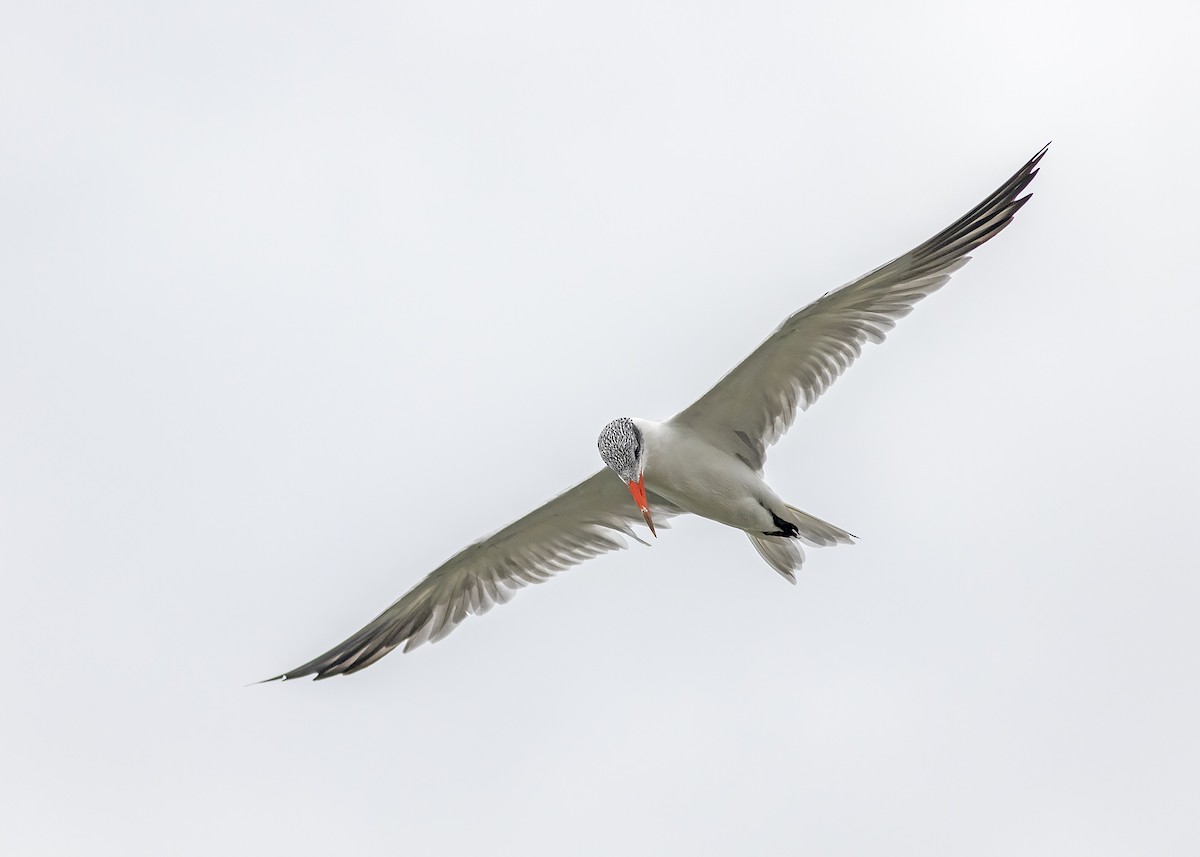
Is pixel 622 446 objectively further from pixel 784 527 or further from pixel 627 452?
pixel 784 527

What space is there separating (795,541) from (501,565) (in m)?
2.82

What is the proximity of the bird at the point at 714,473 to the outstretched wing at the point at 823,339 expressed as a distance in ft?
0.04

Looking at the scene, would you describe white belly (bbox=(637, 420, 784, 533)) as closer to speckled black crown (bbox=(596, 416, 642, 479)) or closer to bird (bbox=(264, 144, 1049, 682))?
bird (bbox=(264, 144, 1049, 682))

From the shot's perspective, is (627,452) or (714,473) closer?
(627,452)

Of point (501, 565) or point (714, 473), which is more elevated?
point (501, 565)

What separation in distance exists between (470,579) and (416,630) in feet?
2.26

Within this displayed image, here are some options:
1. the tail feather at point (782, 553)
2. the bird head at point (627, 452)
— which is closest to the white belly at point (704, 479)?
the bird head at point (627, 452)

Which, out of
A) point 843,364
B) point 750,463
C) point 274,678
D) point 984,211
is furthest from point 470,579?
point 984,211

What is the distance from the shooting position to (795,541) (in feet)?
42.5

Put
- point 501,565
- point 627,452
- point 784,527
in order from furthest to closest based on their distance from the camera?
1. point 501,565
2. point 784,527
3. point 627,452

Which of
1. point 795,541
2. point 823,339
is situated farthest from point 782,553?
point 823,339

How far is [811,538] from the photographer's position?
1277 cm

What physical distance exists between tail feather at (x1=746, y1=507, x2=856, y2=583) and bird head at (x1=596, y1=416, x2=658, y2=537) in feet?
4.83

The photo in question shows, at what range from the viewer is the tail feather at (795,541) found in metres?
12.6
